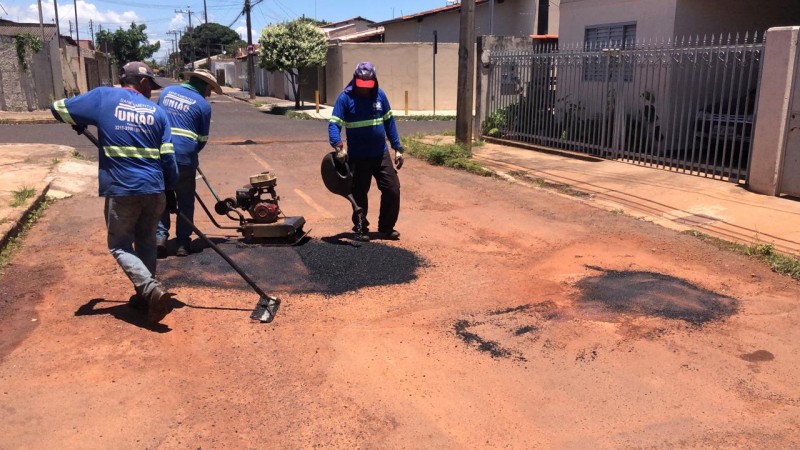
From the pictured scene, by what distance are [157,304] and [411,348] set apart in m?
1.77

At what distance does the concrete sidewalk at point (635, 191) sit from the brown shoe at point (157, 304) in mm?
3048

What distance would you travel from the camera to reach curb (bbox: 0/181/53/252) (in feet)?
21.2

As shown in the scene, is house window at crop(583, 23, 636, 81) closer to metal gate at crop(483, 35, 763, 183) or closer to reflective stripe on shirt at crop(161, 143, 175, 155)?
metal gate at crop(483, 35, 763, 183)

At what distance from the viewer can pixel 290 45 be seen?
28.8 meters

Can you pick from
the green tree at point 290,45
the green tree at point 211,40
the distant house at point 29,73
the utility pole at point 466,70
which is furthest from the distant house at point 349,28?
the green tree at point 211,40

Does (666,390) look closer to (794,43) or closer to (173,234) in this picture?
(173,234)

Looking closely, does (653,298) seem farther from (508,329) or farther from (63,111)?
(63,111)

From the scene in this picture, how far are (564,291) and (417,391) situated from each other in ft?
6.84

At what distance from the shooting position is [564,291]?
17.8ft

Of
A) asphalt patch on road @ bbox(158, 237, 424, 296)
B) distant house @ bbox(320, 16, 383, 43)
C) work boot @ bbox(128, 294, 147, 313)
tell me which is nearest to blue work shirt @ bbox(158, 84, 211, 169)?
asphalt patch on road @ bbox(158, 237, 424, 296)

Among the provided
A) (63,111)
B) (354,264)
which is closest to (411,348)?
(354,264)

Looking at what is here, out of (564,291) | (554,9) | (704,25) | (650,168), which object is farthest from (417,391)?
(554,9)

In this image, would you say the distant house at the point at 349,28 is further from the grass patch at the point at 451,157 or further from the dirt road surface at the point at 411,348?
the dirt road surface at the point at 411,348

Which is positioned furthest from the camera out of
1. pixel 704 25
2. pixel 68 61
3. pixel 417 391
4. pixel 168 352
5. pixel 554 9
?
pixel 68 61
